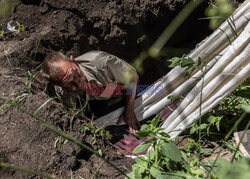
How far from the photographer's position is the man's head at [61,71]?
5.84ft

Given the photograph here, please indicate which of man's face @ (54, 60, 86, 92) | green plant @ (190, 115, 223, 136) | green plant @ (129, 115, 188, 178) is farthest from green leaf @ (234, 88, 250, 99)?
man's face @ (54, 60, 86, 92)

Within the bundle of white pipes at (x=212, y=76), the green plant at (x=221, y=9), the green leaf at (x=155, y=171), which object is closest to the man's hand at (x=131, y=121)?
the bundle of white pipes at (x=212, y=76)

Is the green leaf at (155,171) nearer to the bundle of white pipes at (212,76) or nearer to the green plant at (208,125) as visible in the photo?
the bundle of white pipes at (212,76)

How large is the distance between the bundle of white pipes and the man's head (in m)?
0.89

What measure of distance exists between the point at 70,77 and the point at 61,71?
10cm

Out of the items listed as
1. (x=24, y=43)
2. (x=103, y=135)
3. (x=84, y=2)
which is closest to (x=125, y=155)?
(x=103, y=135)

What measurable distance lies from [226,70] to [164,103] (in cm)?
76

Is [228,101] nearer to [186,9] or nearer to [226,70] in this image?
[226,70]

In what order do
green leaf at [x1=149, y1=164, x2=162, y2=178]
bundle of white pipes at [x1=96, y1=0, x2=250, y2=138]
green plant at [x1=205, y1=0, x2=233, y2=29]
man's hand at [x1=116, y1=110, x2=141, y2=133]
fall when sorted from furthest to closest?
man's hand at [x1=116, y1=110, x2=141, y2=133] → green plant at [x1=205, y1=0, x2=233, y2=29] → bundle of white pipes at [x1=96, y1=0, x2=250, y2=138] → green leaf at [x1=149, y1=164, x2=162, y2=178]

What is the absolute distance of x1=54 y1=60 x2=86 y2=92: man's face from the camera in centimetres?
179

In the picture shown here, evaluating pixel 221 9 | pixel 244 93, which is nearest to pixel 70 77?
pixel 244 93

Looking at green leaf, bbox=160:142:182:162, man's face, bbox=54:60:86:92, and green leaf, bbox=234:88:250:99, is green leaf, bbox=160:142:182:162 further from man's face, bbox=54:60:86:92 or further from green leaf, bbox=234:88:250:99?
man's face, bbox=54:60:86:92

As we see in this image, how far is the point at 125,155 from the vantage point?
186cm

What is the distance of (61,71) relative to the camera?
1.77 meters
